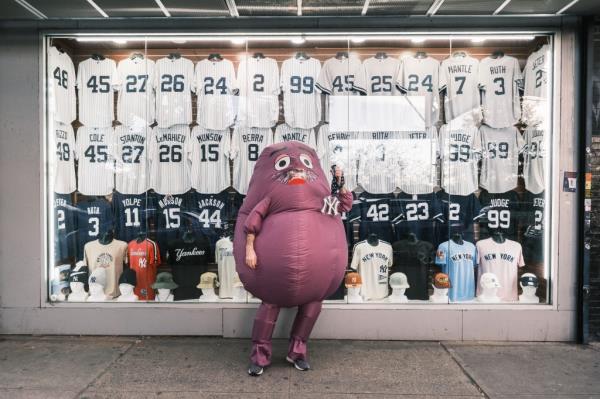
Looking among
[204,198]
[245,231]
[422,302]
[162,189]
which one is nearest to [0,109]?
[162,189]

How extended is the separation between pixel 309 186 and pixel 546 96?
332 cm

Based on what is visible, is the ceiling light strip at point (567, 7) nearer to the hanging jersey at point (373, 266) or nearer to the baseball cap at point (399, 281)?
the hanging jersey at point (373, 266)

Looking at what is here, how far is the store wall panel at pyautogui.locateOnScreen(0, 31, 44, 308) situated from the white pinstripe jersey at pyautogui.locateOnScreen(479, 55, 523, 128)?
5.49 m

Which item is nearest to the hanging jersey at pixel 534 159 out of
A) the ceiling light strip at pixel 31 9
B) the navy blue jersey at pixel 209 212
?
the navy blue jersey at pixel 209 212

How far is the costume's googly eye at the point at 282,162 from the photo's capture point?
163 inches

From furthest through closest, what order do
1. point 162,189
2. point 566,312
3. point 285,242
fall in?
point 162,189 < point 566,312 < point 285,242

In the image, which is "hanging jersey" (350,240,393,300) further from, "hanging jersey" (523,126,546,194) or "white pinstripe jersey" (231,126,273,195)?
"hanging jersey" (523,126,546,194)

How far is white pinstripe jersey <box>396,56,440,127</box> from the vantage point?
18.3 ft

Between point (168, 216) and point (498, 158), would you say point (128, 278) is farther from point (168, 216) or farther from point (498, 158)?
point (498, 158)

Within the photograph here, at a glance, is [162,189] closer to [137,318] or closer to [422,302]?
[137,318]

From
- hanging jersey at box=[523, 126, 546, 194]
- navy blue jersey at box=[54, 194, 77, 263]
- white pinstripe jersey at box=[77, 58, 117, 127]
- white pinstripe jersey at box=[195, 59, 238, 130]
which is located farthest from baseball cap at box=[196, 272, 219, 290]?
hanging jersey at box=[523, 126, 546, 194]

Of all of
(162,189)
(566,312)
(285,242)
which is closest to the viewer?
(285,242)

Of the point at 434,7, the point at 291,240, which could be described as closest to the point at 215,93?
the point at 291,240

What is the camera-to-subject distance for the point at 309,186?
4066 mm
